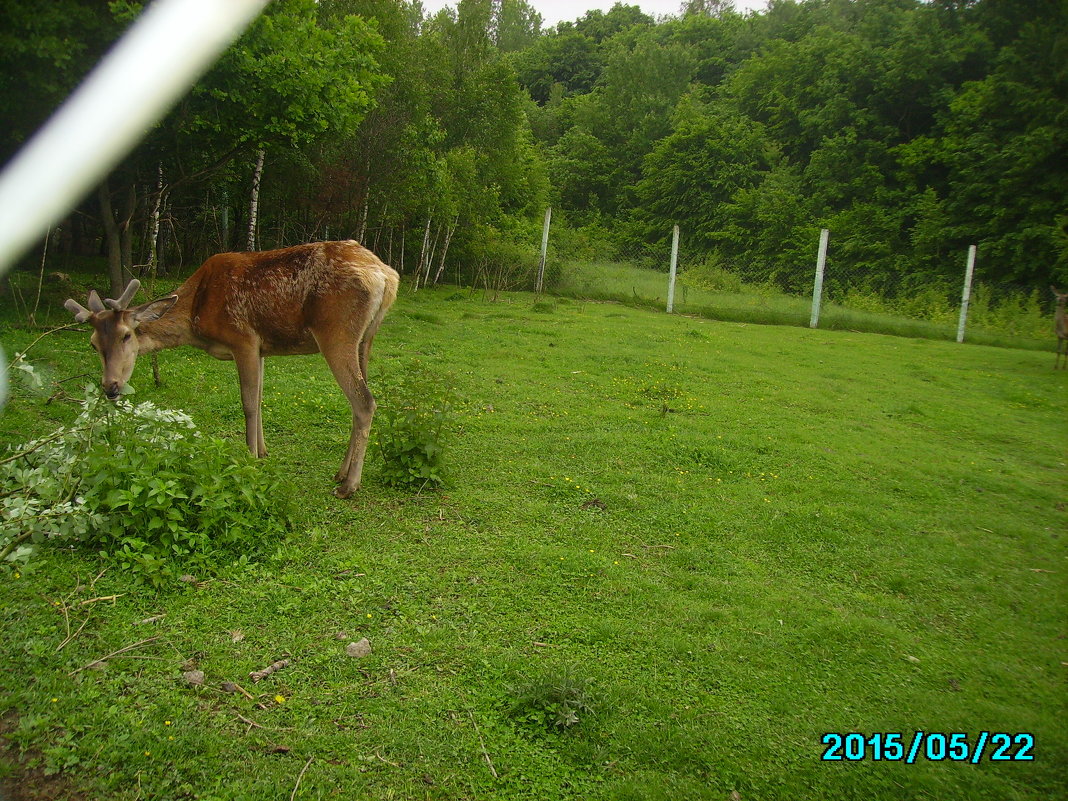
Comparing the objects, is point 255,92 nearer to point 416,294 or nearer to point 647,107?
point 416,294

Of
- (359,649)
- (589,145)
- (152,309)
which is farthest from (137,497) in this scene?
(589,145)

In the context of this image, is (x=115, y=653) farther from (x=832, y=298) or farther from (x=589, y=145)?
(x=589, y=145)

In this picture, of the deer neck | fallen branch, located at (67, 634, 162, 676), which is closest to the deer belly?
the deer neck

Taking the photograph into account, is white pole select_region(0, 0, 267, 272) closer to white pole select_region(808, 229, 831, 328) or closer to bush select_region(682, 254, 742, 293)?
white pole select_region(808, 229, 831, 328)

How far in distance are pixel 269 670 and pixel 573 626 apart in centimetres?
153

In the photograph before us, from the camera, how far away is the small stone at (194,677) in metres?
3.15

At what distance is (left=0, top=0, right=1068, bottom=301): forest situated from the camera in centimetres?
1018

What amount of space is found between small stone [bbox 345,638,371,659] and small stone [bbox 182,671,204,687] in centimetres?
64

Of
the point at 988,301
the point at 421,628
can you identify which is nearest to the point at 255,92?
the point at 421,628

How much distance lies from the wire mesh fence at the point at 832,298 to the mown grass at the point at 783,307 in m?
0.03

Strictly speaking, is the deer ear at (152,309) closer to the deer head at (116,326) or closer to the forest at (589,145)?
the deer head at (116,326)

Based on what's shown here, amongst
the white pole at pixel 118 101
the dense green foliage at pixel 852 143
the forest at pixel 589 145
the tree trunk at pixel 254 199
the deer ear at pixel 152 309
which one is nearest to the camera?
the deer ear at pixel 152 309

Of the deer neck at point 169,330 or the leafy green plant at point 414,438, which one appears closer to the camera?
the leafy green plant at point 414,438

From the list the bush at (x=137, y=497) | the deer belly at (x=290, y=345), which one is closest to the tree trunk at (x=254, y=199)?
the deer belly at (x=290, y=345)
